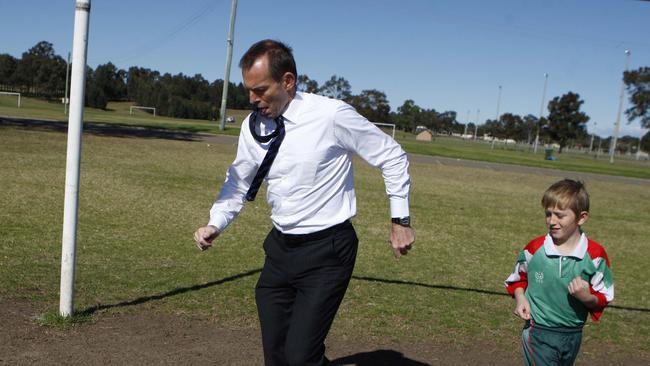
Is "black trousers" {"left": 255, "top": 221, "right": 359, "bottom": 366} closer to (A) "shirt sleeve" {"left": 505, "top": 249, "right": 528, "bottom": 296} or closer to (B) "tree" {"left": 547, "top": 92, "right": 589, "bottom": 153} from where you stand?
(A) "shirt sleeve" {"left": 505, "top": 249, "right": 528, "bottom": 296}

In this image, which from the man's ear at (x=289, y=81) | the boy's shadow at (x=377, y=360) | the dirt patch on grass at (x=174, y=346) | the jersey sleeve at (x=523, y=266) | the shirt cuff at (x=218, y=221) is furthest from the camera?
the boy's shadow at (x=377, y=360)

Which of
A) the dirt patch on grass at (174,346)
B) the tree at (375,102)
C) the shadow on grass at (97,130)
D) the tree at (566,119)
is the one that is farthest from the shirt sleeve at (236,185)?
the tree at (566,119)

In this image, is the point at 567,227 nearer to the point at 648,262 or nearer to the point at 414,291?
the point at 414,291

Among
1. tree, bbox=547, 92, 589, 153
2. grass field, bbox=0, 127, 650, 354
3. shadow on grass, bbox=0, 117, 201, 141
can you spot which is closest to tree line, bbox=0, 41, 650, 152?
tree, bbox=547, 92, 589, 153

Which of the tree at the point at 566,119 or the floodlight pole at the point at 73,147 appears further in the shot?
the tree at the point at 566,119

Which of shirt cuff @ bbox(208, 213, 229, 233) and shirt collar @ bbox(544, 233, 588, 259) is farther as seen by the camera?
shirt cuff @ bbox(208, 213, 229, 233)

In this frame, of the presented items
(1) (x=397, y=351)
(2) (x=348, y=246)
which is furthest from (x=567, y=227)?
(1) (x=397, y=351)

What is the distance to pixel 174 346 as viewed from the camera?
4832 millimetres

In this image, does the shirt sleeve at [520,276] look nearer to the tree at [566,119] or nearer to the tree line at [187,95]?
the tree line at [187,95]

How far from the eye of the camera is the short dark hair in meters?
3.15

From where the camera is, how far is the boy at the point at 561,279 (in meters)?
3.28

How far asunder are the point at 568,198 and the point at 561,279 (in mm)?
429

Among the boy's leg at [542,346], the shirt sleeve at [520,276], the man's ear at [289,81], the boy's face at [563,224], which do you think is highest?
the man's ear at [289,81]

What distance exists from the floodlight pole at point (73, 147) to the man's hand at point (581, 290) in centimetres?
354
